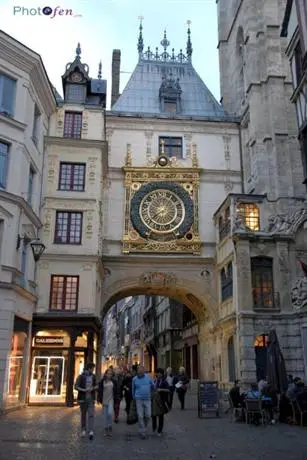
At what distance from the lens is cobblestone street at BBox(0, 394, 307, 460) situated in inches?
383

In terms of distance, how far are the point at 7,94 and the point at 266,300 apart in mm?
16182

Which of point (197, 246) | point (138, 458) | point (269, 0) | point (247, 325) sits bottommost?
point (138, 458)

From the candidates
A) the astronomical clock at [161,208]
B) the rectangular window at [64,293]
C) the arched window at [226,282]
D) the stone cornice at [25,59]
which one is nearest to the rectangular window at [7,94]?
the stone cornice at [25,59]

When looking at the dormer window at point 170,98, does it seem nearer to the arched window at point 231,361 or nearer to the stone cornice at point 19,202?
the stone cornice at point 19,202

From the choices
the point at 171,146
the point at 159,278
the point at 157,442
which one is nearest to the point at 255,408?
the point at 157,442

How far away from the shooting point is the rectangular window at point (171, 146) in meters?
32.8

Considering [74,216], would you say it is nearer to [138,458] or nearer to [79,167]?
[79,167]

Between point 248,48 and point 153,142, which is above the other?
point 248,48

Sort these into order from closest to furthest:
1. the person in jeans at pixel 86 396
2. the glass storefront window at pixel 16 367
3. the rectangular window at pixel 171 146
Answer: the person in jeans at pixel 86 396
the glass storefront window at pixel 16 367
the rectangular window at pixel 171 146

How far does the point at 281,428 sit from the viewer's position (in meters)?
14.9

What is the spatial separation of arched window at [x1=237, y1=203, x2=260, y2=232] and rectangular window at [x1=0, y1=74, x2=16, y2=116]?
13306 millimetres

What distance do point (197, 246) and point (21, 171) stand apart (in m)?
13.4

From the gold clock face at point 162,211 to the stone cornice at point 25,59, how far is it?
10.3 m

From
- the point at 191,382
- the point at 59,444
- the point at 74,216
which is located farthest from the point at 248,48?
the point at 59,444
